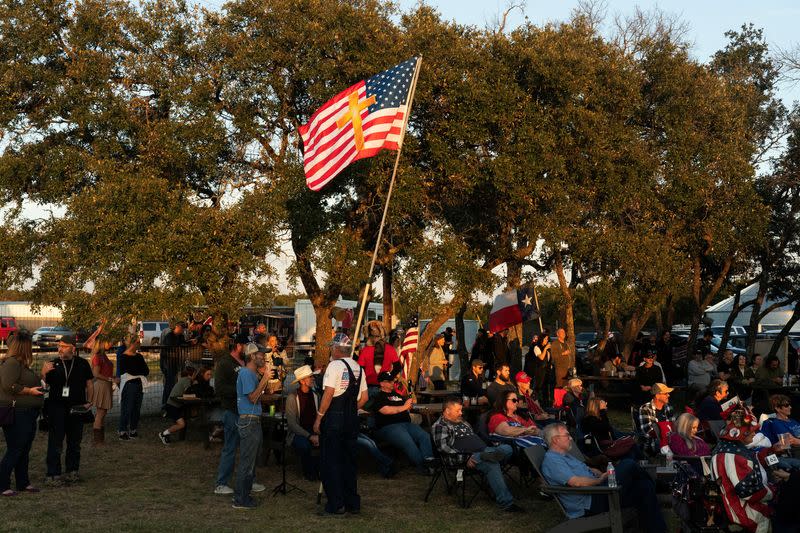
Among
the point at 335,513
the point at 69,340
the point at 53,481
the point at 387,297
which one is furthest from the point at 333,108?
the point at 387,297

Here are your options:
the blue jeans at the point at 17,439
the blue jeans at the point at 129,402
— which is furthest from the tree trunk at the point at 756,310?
the blue jeans at the point at 17,439

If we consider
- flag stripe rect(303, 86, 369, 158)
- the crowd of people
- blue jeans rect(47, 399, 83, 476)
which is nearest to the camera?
the crowd of people

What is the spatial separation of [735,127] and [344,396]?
1643cm

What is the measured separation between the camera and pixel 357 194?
60.7 feet

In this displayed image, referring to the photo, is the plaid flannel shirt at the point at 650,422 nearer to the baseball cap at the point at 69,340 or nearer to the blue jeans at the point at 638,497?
the blue jeans at the point at 638,497

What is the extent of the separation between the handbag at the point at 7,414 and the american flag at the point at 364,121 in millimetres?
4650

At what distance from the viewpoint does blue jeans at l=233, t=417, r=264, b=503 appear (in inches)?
372

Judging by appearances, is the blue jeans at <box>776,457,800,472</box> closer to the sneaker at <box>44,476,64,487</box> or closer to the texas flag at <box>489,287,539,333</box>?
the sneaker at <box>44,476,64,487</box>

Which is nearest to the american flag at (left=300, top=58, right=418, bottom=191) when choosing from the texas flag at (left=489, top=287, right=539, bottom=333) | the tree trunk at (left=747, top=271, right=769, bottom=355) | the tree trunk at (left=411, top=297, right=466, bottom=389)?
the tree trunk at (left=411, top=297, right=466, bottom=389)

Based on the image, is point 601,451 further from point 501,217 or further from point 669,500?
point 501,217

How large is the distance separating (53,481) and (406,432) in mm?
4125

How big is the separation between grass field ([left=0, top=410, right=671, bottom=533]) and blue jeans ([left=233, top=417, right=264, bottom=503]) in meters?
0.20

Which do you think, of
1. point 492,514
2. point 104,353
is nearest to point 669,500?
point 492,514

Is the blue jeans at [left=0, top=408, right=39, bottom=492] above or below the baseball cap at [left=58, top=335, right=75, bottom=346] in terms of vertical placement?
below
